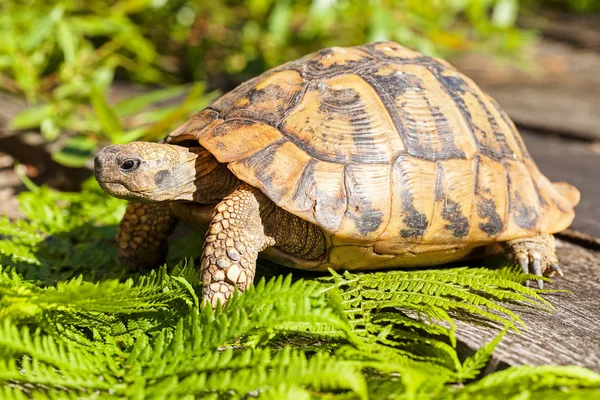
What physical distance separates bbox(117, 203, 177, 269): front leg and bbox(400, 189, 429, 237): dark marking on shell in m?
0.93

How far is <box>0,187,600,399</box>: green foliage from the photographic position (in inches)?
48.9

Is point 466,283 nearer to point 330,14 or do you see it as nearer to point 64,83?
point 330,14

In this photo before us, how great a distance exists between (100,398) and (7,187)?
8.13 ft

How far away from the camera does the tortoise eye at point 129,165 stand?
1927 millimetres

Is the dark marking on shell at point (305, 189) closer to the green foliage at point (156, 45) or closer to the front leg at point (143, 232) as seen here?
the front leg at point (143, 232)

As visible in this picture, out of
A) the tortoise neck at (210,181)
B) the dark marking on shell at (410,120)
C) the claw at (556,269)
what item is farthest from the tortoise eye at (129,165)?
the claw at (556,269)

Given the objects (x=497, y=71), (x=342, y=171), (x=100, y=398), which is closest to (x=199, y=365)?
(x=100, y=398)

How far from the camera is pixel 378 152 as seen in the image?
1977 mm

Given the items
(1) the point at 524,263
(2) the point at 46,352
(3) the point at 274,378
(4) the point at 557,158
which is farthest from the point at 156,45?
(3) the point at 274,378

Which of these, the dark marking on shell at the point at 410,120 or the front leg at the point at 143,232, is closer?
the dark marking on shell at the point at 410,120

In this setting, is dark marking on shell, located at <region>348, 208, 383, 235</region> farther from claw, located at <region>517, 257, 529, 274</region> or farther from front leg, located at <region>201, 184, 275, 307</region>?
claw, located at <region>517, 257, 529, 274</region>

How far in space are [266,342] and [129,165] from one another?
2.45ft

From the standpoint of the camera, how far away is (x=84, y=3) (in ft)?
15.8

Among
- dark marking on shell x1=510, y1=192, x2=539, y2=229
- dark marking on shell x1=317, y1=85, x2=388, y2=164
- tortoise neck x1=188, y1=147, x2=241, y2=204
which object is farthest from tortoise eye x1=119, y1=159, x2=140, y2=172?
dark marking on shell x1=510, y1=192, x2=539, y2=229
